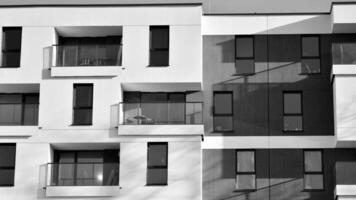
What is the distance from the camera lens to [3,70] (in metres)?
49.9

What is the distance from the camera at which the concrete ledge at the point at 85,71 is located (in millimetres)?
49531

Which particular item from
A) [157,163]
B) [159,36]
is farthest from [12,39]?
[157,163]

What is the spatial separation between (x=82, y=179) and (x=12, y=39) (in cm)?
781

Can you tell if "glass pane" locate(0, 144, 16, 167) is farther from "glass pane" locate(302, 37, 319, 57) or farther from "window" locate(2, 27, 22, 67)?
"glass pane" locate(302, 37, 319, 57)

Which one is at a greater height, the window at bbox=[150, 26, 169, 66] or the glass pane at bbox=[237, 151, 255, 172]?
the window at bbox=[150, 26, 169, 66]

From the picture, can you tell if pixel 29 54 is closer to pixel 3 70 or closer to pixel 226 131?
pixel 3 70

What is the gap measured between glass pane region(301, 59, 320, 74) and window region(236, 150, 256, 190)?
15.6 feet

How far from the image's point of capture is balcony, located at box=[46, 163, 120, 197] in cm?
4778

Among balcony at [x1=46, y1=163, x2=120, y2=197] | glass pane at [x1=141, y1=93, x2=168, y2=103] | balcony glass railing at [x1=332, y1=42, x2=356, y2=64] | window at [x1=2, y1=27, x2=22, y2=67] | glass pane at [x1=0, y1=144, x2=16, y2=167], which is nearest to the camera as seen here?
balcony at [x1=46, y1=163, x2=120, y2=197]

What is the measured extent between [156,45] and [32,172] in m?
8.42

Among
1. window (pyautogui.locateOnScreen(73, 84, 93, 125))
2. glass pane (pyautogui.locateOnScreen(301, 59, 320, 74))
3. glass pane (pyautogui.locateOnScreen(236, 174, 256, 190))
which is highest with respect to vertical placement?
glass pane (pyautogui.locateOnScreen(301, 59, 320, 74))

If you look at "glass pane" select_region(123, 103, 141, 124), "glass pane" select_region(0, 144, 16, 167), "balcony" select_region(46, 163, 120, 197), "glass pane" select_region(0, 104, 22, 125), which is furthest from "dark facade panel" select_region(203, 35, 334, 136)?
"glass pane" select_region(0, 144, 16, 167)

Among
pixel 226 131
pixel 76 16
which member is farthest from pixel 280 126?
pixel 76 16

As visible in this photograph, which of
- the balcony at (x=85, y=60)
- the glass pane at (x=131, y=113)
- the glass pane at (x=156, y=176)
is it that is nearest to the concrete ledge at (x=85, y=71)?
the balcony at (x=85, y=60)
